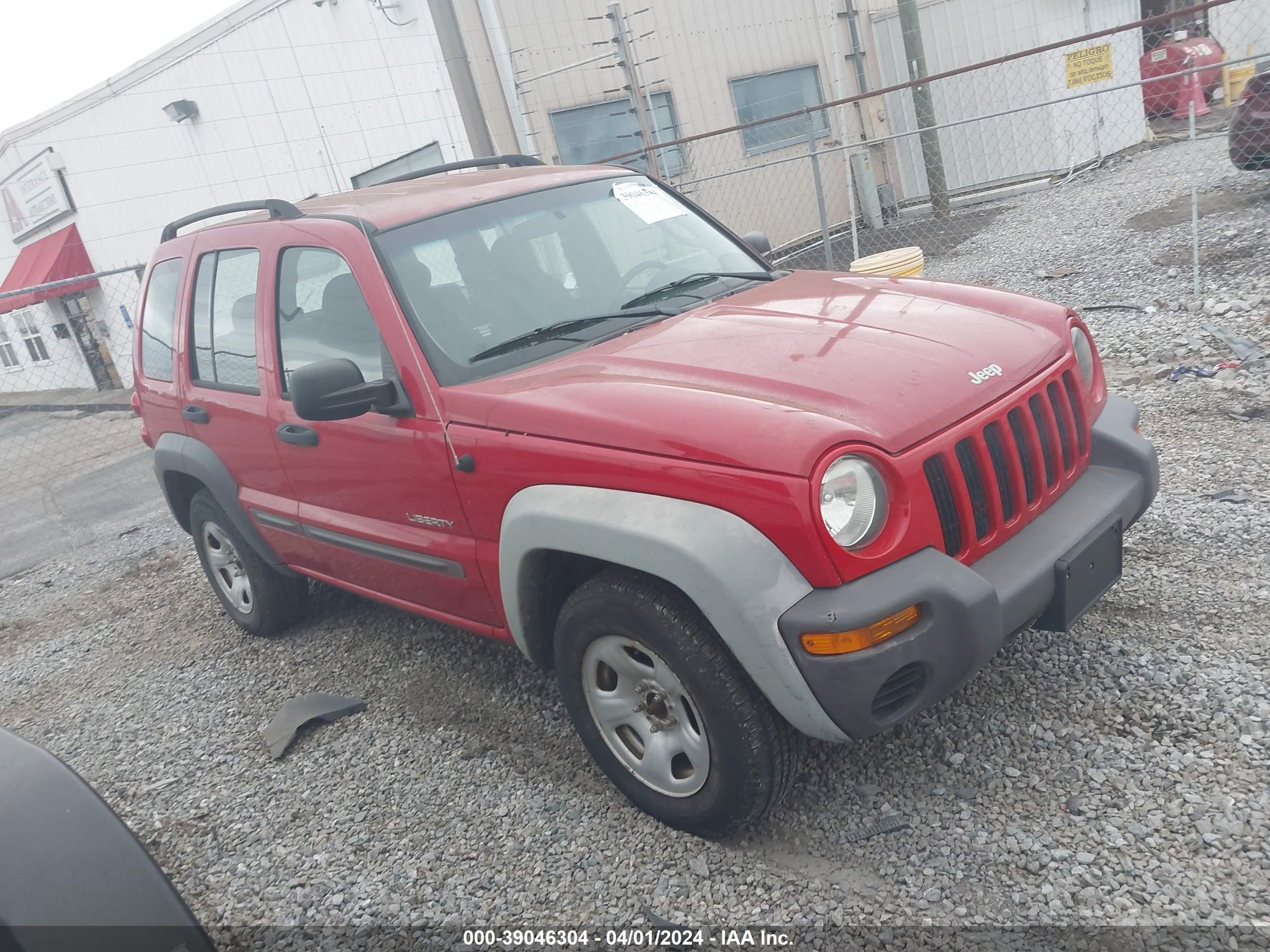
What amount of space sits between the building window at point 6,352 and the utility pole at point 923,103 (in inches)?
794

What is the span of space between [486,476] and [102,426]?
44.8ft

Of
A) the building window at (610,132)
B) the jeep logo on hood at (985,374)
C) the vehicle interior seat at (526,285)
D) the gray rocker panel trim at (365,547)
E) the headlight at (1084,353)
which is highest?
the building window at (610,132)

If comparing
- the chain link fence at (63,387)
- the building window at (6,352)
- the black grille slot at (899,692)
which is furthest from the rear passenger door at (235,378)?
the building window at (6,352)

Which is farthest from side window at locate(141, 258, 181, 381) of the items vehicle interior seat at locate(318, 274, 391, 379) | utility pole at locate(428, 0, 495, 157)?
utility pole at locate(428, 0, 495, 157)

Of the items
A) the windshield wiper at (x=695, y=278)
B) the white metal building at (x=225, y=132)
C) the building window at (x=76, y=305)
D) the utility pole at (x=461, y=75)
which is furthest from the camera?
the building window at (x=76, y=305)

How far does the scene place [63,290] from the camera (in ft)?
60.5

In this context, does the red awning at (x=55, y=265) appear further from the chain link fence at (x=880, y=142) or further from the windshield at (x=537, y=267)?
the windshield at (x=537, y=267)

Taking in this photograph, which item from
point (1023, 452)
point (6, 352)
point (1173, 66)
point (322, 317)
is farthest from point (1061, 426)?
point (6, 352)

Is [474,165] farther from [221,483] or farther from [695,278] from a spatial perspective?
[221,483]

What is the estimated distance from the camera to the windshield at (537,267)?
3201mm

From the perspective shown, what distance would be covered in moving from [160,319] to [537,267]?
2308mm

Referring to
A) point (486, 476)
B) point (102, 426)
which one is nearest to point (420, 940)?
point (486, 476)

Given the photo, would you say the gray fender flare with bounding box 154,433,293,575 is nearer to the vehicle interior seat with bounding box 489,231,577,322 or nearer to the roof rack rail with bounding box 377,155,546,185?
the roof rack rail with bounding box 377,155,546,185

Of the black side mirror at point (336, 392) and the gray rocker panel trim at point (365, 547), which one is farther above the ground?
the black side mirror at point (336, 392)
